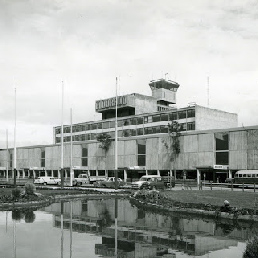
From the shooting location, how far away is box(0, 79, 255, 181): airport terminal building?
240ft

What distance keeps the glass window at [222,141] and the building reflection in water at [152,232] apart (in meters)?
49.6

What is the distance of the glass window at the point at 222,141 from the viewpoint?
7375 cm

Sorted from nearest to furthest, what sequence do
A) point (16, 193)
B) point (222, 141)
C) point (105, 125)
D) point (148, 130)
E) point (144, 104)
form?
point (16, 193), point (222, 141), point (148, 130), point (105, 125), point (144, 104)

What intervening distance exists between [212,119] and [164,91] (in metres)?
30.6

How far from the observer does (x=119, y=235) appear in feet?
58.7

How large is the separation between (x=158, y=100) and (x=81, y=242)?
369ft

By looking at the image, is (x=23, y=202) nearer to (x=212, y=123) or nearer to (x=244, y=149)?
(x=244, y=149)

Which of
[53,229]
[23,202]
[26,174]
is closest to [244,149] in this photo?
[23,202]

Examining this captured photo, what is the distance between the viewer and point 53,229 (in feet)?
64.0

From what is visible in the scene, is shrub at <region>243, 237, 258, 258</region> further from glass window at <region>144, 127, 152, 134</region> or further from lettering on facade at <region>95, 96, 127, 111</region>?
lettering on facade at <region>95, 96, 127, 111</region>

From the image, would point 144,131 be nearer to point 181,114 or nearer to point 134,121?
point 134,121

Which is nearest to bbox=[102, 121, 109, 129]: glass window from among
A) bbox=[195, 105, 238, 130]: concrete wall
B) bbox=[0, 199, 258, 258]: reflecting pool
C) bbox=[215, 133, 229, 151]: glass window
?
bbox=[195, 105, 238, 130]: concrete wall

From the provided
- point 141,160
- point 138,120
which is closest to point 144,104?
point 138,120

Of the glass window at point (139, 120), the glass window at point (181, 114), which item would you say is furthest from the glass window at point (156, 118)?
the glass window at point (181, 114)
